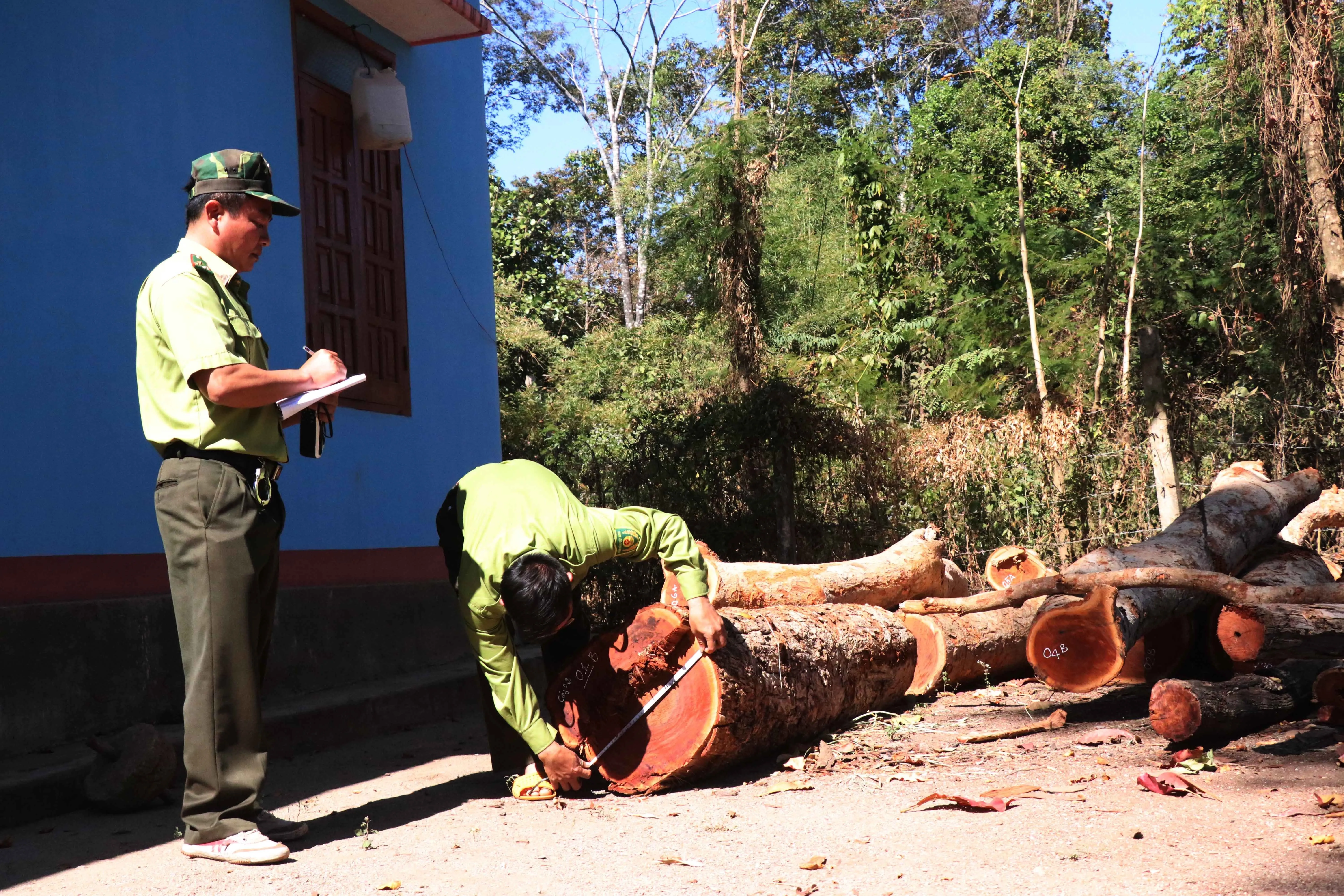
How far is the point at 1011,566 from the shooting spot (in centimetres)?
723

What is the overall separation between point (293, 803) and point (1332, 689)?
4.07 meters

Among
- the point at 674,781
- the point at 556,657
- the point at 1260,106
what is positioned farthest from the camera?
the point at 1260,106

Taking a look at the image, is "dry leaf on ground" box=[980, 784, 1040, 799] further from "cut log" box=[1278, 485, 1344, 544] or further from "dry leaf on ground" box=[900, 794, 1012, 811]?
"cut log" box=[1278, 485, 1344, 544]

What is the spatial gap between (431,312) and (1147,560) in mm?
5246

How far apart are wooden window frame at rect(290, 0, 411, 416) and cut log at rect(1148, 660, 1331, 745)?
16.8 ft

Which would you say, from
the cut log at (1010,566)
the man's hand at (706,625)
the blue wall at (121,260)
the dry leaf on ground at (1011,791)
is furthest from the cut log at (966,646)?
the blue wall at (121,260)

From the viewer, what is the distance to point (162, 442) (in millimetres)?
3311

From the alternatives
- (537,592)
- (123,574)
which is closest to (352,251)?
(123,574)

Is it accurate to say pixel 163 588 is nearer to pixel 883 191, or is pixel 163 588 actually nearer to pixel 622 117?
pixel 883 191

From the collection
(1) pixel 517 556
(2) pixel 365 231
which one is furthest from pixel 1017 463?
(1) pixel 517 556

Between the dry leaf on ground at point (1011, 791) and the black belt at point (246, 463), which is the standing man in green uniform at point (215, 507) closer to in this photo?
the black belt at point (246, 463)

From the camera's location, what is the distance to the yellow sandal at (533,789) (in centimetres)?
407

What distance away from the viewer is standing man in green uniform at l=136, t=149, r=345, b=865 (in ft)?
10.6

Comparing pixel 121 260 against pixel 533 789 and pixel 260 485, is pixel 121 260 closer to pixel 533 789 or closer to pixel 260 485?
pixel 260 485
